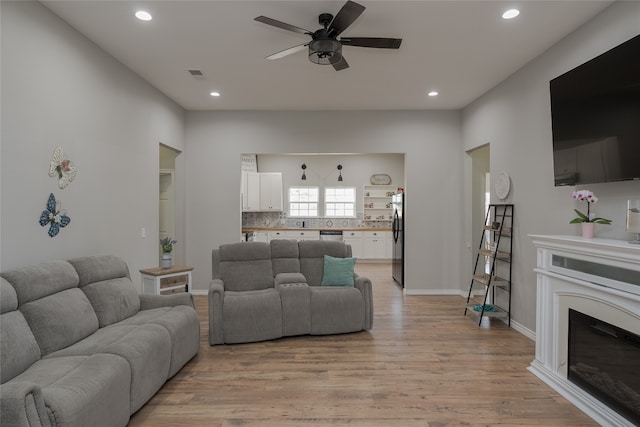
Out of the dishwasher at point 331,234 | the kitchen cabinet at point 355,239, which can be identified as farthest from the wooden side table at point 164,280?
the kitchen cabinet at point 355,239

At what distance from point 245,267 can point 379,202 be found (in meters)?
5.96

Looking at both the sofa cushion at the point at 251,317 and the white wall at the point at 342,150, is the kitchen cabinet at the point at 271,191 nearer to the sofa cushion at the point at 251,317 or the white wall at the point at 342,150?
the white wall at the point at 342,150

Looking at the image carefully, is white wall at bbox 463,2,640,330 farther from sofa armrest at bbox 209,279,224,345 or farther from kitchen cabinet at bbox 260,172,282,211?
kitchen cabinet at bbox 260,172,282,211

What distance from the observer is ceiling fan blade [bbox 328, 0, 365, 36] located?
2375 millimetres

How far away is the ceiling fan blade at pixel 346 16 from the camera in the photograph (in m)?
2.38

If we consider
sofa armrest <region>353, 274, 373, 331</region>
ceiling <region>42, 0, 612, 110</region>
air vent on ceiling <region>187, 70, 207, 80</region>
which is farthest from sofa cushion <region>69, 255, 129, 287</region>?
sofa armrest <region>353, 274, 373, 331</region>

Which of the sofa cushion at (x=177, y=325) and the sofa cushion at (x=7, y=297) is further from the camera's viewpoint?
the sofa cushion at (x=177, y=325)

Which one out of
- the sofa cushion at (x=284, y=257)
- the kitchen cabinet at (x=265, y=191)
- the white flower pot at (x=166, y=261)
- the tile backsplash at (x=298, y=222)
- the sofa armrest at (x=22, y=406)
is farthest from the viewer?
the tile backsplash at (x=298, y=222)

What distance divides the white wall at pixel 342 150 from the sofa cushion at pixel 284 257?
1553 millimetres

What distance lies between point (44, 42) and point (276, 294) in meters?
3.03

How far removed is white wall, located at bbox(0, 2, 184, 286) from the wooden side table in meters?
0.22

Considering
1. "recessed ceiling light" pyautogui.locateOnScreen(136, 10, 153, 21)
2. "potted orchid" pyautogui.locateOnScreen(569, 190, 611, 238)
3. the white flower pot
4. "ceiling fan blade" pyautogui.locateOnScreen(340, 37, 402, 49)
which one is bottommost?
the white flower pot

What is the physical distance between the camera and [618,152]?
8.41ft

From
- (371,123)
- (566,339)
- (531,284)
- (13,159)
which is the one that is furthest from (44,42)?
(531,284)
